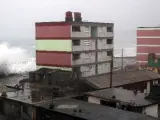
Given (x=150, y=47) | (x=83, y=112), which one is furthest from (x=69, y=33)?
(x=150, y=47)

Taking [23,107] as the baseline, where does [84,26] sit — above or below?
above

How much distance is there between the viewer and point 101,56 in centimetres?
4466

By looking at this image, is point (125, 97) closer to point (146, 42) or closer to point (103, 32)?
point (103, 32)

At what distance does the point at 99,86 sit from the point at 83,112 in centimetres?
1035

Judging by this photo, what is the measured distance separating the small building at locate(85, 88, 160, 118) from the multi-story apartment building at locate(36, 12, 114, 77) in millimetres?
14427

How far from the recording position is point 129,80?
32.9 metres

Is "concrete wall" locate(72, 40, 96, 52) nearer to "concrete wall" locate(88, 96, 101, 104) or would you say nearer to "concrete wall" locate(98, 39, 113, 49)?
"concrete wall" locate(98, 39, 113, 49)

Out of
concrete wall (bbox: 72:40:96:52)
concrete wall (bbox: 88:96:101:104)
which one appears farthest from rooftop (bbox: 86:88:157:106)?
concrete wall (bbox: 72:40:96:52)

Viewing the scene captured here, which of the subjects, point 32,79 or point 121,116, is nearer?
point 121,116

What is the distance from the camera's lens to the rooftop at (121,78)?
29817mm

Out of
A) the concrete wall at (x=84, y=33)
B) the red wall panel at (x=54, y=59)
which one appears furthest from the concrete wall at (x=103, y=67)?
the red wall panel at (x=54, y=59)

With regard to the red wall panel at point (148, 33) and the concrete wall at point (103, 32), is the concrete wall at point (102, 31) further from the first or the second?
the red wall panel at point (148, 33)

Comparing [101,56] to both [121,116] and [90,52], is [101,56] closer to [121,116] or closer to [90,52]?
[90,52]

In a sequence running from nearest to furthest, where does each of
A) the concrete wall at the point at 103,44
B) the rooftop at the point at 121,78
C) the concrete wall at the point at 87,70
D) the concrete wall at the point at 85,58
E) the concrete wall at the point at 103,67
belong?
the rooftop at the point at 121,78 < the concrete wall at the point at 85,58 < the concrete wall at the point at 87,70 < the concrete wall at the point at 103,44 < the concrete wall at the point at 103,67
